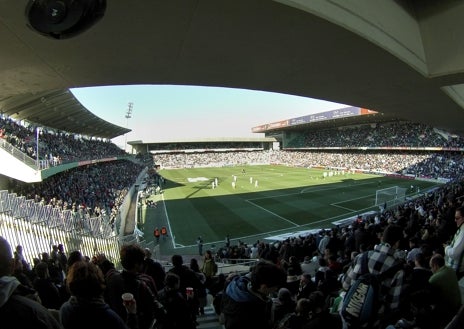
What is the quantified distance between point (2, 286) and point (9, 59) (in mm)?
3275

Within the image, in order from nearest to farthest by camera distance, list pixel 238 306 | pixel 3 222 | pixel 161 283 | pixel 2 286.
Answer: pixel 2 286
pixel 238 306
pixel 161 283
pixel 3 222

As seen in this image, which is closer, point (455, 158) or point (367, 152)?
point (455, 158)

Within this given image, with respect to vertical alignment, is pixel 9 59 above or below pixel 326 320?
above

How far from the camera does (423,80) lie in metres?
4.88

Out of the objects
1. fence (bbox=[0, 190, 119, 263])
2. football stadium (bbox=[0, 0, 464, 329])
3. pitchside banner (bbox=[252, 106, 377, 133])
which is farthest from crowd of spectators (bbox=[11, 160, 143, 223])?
pitchside banner (bbox=[252, 106, 377, 133])

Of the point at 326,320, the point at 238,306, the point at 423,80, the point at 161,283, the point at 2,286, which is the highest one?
the point at 423,80

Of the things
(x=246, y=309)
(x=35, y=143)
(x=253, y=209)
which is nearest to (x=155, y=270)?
(x=246, y=309)

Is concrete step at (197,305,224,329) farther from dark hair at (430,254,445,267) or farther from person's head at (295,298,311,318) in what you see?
dark hair at (430,254,445,267)

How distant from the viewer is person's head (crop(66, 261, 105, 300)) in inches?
81.9

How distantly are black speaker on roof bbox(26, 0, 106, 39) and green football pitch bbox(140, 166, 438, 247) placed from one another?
1807 cm

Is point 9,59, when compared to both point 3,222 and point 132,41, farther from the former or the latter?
point 3,222

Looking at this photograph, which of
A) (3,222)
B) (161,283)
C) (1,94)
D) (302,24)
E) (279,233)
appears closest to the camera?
(302,24)

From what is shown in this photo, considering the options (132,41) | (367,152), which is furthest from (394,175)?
(132,41)

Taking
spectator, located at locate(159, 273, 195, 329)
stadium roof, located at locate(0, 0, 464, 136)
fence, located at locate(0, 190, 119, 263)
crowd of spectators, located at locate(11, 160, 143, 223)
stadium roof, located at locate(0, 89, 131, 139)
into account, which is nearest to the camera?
stadium roof, located at locate(0, 0, 464, 136)
